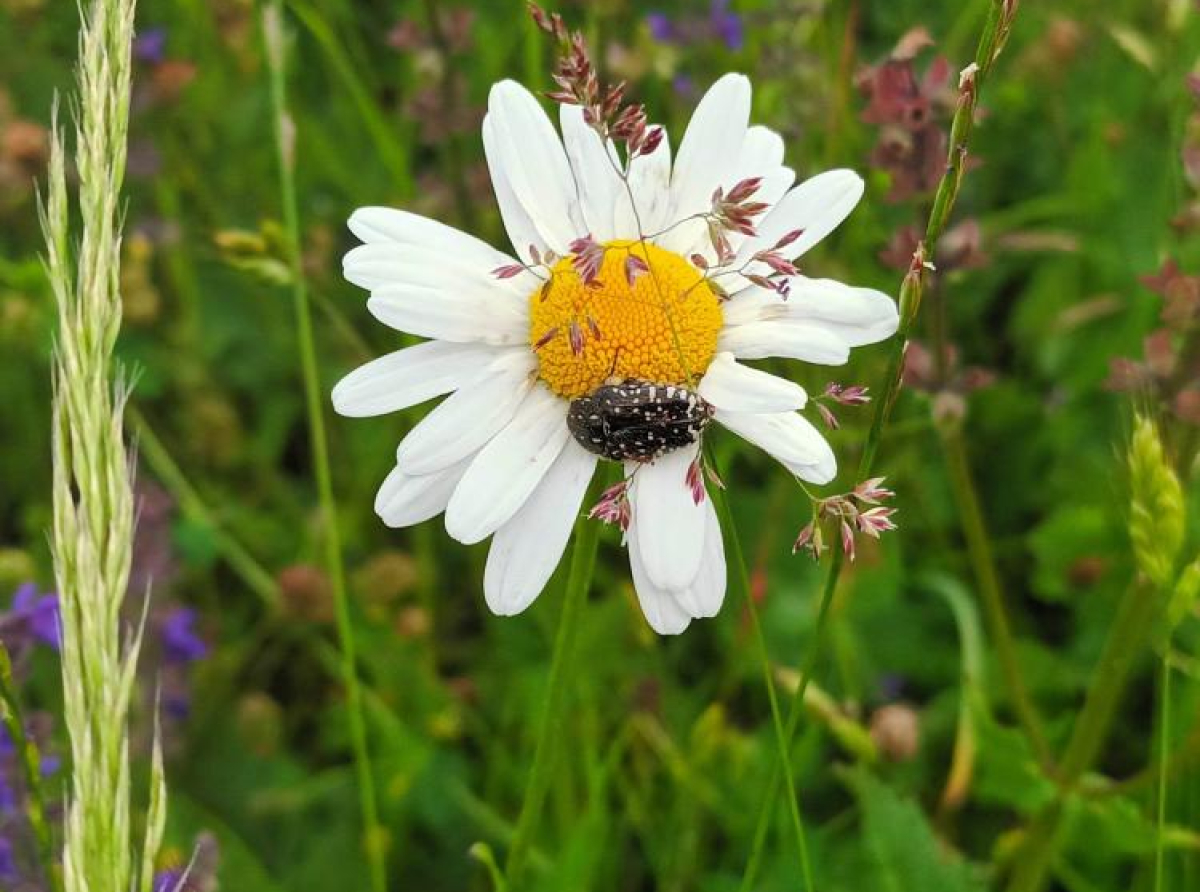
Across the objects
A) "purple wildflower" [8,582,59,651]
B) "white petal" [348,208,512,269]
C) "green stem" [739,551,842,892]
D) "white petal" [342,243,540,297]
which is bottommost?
"green stem" [739,551,842,892]

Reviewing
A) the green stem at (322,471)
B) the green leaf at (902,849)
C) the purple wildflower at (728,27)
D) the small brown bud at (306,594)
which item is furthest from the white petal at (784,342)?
the purple wildflower at (728,27)

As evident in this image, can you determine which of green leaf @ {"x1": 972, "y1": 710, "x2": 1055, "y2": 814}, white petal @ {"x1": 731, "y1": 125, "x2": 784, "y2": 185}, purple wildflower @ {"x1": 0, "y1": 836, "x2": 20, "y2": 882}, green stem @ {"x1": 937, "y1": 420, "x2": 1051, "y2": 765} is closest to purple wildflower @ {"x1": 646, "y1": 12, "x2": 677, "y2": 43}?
green stem @ {"x1": 937, "y1": 420, "x2": 1051, "y2": 765}

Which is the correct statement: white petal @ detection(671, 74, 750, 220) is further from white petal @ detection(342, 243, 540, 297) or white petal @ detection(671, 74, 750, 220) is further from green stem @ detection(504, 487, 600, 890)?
green stem @ detection(504, 487, 600, 890)

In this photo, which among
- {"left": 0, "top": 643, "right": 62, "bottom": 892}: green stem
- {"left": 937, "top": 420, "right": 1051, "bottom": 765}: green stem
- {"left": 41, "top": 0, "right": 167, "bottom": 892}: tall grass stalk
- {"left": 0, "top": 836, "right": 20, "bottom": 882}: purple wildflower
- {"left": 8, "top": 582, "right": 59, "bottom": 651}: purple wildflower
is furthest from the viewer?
{"left": 937, "top": 420, "right": 1051, "bottom": 765}: green stem

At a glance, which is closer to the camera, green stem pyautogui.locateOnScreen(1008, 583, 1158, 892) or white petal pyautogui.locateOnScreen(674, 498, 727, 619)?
white petal pyautogui.locateOnScreen(674, 498, 727, 619)

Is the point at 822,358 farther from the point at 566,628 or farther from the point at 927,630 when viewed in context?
the point at 927,630

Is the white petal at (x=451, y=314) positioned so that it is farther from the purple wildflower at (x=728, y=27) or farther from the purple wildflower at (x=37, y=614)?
the purple wildflower at (x=728, y=27)

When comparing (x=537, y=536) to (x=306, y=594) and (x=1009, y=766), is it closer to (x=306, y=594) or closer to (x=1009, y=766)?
(x=1009, y=766)

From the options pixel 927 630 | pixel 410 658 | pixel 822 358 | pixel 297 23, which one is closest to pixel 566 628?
pixel 822 358
